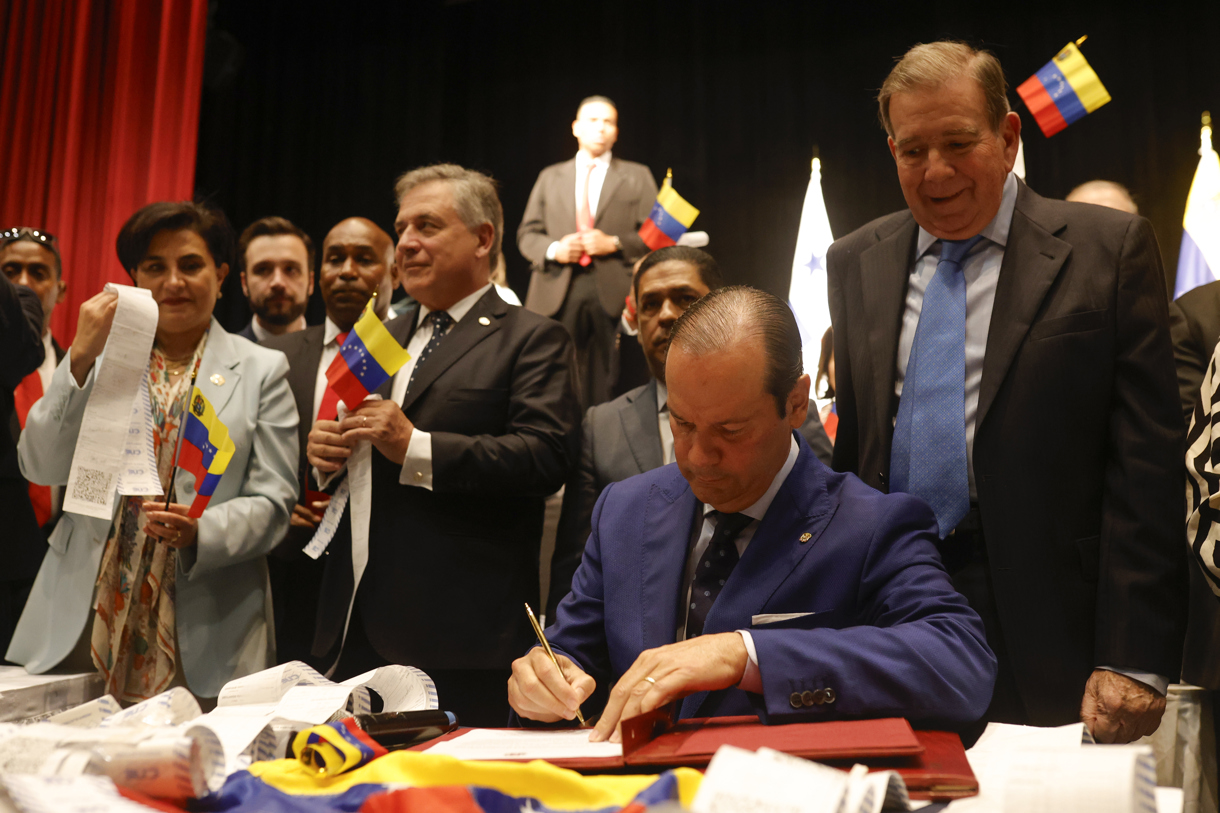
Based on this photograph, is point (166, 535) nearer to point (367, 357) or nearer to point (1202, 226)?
point (367, 357)

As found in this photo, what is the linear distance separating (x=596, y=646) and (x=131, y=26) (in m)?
4.54

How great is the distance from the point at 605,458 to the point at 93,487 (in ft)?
4.58

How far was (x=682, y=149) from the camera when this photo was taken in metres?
7.42

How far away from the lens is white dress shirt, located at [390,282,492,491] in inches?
106

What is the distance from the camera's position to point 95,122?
5.06 metres

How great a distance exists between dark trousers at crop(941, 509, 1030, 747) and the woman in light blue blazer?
5.84ft

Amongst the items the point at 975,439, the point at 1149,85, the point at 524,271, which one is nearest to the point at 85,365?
the point at 975,439

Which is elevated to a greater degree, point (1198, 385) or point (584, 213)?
point (584, 213)

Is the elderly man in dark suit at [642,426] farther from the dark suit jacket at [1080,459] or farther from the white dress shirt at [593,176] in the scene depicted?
the white dress shirt at [593,176]

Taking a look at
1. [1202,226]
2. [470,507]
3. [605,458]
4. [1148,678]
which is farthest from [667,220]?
[1202,226]

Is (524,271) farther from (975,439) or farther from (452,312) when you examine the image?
(975,439)

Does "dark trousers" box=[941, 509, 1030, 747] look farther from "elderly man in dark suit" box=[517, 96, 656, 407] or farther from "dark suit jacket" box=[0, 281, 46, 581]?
"elderly man in dark suit" box=[517, 96, 656, 407]

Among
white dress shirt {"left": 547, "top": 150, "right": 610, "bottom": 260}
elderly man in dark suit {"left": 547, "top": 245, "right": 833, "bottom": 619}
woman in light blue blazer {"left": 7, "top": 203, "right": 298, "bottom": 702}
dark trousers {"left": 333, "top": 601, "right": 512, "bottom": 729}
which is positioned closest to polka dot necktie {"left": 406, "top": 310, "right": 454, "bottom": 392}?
woman in light blue blazer {"left": 7, "top": 203, "right": 298, "bottom": 702}

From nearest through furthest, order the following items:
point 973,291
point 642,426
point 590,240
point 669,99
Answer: point 973,291 < point 642,426 < point 590,240 < point 669,99
